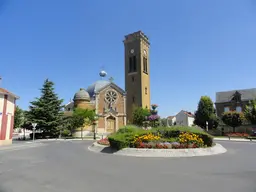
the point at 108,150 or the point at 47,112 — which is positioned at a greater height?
the point at 47,112

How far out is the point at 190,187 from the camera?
18.5ft

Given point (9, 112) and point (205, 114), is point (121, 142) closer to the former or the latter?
point (9, 112)

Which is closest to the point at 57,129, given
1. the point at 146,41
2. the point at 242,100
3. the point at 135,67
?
the point at 135,67

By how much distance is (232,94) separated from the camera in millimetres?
54844

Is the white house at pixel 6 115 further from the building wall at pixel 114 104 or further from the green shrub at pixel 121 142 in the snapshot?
the building wall at pixel 114 104

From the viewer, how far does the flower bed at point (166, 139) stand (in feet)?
43.3

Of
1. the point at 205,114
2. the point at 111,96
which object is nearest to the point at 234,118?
the point at 205,114

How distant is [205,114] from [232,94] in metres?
12.3

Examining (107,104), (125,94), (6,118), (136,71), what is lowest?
(6,118)

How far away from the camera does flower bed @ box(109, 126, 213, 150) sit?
43.3 ft

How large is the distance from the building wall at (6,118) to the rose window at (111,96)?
2800 centimetres

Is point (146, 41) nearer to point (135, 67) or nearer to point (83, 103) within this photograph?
point (135, 67)

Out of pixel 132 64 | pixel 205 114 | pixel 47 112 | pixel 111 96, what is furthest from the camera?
pixel 132 64

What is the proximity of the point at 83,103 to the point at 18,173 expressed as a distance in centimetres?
3864
